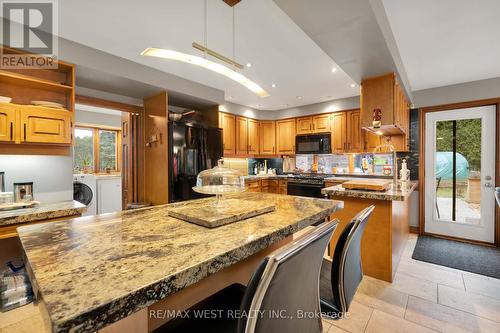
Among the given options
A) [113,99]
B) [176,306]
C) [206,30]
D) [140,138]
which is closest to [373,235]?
[176,306]

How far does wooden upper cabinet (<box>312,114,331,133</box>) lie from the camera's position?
15.6ft

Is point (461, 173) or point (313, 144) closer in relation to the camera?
point (461, 173)

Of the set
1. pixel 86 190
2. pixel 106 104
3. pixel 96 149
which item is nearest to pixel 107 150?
pixel 96 149

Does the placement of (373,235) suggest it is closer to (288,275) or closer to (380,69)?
(380,69)

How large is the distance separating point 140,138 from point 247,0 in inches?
110

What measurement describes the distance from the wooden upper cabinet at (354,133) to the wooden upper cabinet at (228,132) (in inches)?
92.0

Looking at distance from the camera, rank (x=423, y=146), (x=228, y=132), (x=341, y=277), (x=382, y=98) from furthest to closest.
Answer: (x=228, y=132), (x=423, y=146), (x=382, y=98), (x=341, y=277)

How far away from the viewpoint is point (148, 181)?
11.9ft

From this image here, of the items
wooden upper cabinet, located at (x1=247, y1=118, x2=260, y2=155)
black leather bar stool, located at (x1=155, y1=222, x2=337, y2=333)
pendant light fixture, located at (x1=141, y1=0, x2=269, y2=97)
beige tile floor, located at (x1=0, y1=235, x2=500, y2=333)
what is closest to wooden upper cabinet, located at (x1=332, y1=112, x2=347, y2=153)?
wooden upper cabinet, located at (x1=247, y1=118, x2=260, y2=155)

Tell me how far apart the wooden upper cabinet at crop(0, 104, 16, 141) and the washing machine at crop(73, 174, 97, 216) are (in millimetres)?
2761

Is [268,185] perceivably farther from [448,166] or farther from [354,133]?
[448,166]

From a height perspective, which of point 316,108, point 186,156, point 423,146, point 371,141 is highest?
point 316,108

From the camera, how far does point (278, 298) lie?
2.20 ft

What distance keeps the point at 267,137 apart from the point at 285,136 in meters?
0.46
